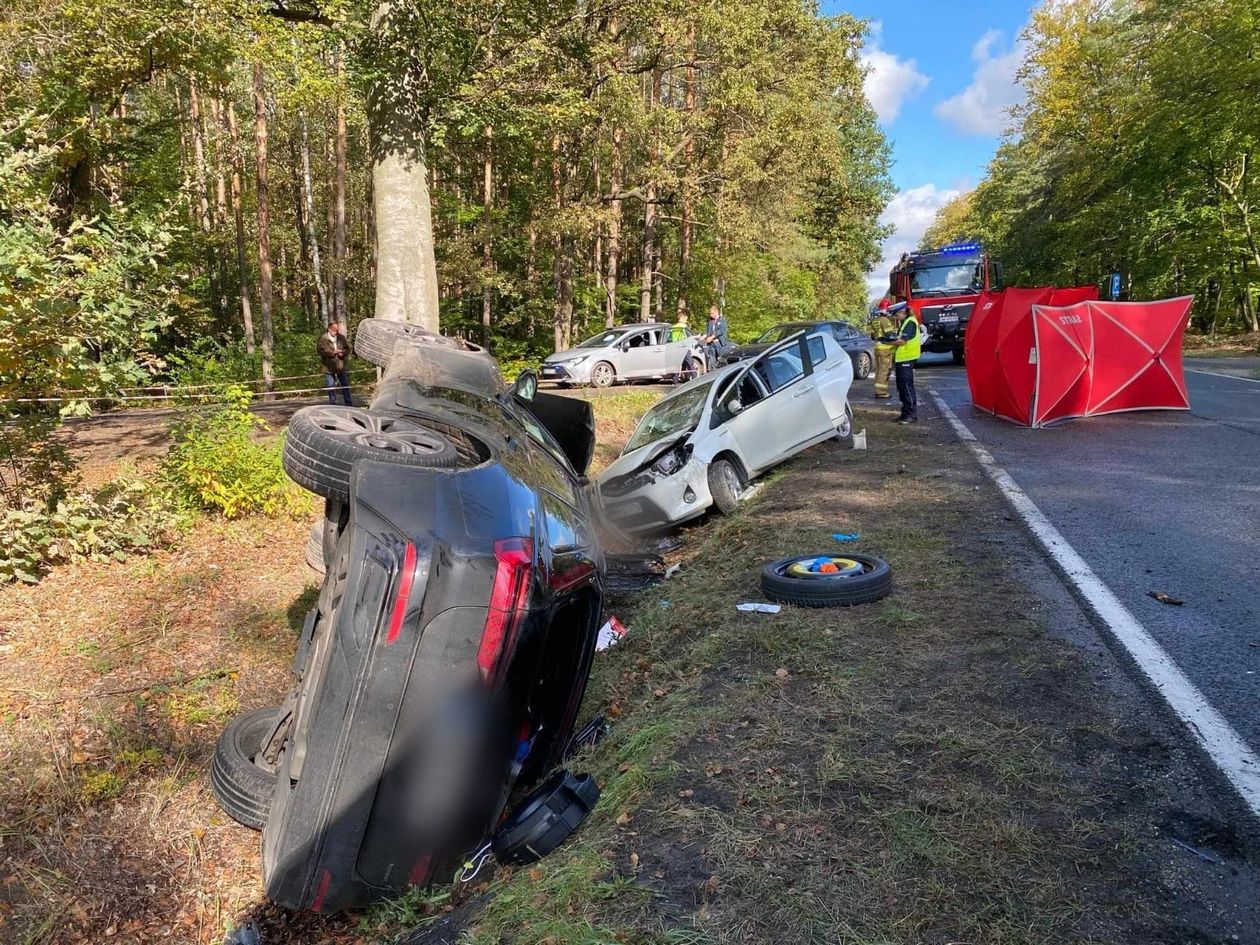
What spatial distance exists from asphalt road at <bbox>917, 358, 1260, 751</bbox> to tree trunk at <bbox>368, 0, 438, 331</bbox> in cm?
738

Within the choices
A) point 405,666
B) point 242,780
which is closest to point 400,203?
point 242,780

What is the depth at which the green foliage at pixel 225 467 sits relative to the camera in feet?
21.6

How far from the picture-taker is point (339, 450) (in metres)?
2.61

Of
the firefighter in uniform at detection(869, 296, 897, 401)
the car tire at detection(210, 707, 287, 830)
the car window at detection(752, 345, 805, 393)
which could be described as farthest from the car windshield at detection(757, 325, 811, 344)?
the car tire at detection(210, 707, 287, 830)

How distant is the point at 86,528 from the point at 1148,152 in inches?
1369

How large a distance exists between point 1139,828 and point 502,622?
2.09 metres

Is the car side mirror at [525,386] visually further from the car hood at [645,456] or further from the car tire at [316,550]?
the car hood at [645,456]

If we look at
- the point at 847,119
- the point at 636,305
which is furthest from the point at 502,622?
the point at 847,119

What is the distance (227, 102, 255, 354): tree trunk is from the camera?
82.0ft

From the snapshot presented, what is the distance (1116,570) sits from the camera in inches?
182

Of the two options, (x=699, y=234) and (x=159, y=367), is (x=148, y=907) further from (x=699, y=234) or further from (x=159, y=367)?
(x=699, y=234)

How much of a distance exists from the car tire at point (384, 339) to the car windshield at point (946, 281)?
18.1 m

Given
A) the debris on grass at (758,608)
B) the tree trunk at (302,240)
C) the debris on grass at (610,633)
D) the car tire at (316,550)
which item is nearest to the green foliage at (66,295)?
the car tire at (316,550)

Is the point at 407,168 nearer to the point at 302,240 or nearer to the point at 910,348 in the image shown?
the point at 910,348
